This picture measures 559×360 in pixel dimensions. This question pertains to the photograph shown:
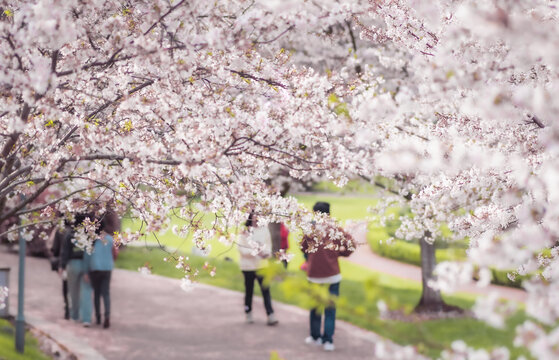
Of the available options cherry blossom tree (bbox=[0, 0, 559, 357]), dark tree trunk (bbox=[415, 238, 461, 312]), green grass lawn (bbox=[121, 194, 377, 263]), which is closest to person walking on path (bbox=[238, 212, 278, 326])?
dark tree trunk (bbox=[415, 238, 461, 312])

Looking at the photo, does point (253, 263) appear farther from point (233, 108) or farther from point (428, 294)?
point (233, 108)

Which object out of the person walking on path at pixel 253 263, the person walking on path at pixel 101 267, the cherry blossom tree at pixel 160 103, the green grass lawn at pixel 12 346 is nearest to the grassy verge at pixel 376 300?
the person walking on path at pixel 253 263

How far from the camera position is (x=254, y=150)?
12.9 feet

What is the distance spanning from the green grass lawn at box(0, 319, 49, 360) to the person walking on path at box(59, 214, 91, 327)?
90 centimetres

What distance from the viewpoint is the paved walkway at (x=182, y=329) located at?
26.1ft

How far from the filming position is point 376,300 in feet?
35.0

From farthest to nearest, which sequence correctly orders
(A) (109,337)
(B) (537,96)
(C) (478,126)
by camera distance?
(A) (109,337), (C) (478,126), (B) (537,96)

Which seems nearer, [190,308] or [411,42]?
[411,42]

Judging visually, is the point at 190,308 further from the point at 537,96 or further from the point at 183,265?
the point at 537,96

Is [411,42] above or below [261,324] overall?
above

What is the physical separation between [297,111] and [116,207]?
1705 millimetres

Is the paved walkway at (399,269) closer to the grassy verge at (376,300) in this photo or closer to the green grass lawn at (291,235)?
Answer: the grassy verge at (376,300)

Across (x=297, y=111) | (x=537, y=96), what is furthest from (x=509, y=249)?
(x=297, y=111)

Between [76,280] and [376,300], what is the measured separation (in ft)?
16.5
